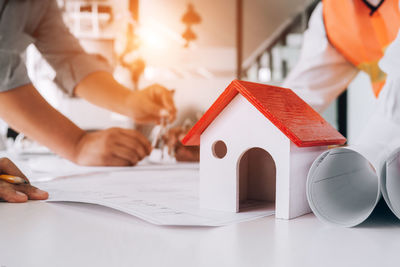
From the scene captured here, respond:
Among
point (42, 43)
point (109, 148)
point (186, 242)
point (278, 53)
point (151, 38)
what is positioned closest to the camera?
point (186, 242)

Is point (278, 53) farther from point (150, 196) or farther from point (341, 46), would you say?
point (150, 196)

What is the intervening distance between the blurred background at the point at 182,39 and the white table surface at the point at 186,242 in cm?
251

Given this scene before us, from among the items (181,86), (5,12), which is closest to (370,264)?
(5,12)

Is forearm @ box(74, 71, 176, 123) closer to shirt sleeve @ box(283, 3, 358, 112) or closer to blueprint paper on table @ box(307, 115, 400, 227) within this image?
shirt sleeve @ box(283, 3, 358, 112)

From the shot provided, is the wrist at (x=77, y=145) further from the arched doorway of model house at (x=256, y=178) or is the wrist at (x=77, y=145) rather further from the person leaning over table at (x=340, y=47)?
the arched doorway of model house at (x=256, y=178)

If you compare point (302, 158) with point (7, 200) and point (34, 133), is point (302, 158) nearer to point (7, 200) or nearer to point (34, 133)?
point (7, 200)

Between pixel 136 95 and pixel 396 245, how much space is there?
1077 millimetres

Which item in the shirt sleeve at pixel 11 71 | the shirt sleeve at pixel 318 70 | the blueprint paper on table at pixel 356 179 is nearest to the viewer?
the blueprint paper on table at pixel 356 179

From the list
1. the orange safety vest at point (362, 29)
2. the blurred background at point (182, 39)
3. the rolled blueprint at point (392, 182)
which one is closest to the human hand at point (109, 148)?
the orange safety vest at point (362, 29)

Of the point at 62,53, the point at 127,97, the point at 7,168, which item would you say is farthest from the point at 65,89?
the point at 7,168

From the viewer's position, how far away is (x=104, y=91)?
52.4 inches

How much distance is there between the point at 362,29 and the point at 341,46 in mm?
85

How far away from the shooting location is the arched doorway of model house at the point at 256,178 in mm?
613

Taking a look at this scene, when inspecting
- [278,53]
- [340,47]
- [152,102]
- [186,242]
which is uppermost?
[278,53]
